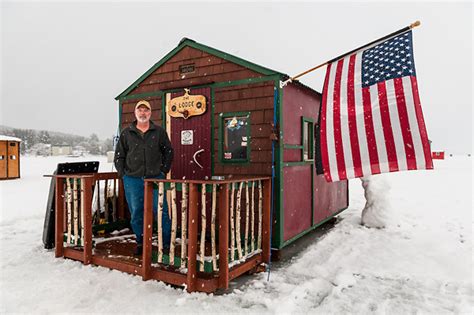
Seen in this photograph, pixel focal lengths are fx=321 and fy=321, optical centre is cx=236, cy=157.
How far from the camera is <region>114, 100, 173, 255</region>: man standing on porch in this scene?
4344 millimetres

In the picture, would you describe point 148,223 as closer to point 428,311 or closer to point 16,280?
point 16,280

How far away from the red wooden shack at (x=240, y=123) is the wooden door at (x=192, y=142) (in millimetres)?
17

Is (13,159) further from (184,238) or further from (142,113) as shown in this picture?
(184,238)

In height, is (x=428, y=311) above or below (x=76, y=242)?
below

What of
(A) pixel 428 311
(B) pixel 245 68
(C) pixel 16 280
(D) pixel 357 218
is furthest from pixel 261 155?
(D) pixel 357 218

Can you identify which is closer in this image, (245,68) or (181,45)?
(245,68)

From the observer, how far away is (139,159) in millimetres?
4332

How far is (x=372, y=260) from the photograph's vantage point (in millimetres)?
4844

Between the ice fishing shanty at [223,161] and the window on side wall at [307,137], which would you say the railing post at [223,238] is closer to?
the ice fishing shanty at [223,161]

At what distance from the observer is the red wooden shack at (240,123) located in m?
4.75

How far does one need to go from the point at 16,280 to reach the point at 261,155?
139 inches

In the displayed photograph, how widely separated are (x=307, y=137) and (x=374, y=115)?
8.06 ft

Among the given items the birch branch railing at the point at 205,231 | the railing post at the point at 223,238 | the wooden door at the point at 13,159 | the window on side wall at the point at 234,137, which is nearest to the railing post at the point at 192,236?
the birch branch railing at the point at 205,231

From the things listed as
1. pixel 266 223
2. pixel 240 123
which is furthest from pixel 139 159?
pixel 266 223
